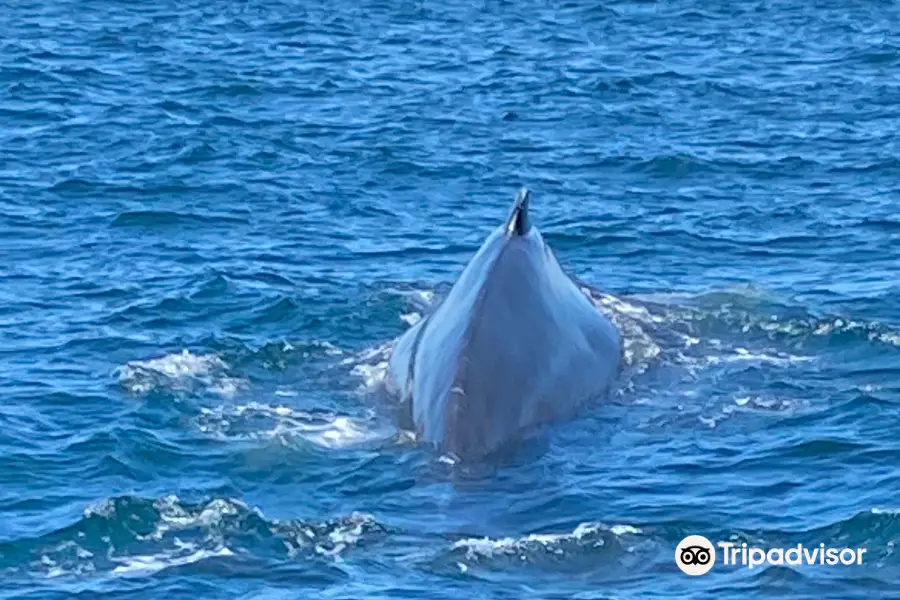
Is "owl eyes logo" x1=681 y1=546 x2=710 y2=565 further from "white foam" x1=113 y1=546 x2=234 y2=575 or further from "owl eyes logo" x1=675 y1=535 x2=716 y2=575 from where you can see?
"white foam" x1=113 y1=546 x2=234 y2=575

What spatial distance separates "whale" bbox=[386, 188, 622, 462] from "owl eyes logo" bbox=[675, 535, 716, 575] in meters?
2.13

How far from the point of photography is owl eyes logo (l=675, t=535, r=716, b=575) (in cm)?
1672

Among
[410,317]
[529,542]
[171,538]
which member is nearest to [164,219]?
[410,317]

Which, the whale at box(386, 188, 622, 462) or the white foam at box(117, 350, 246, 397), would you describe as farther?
the white foam at box(117, 350, 246, 397)

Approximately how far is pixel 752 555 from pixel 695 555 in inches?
17.0

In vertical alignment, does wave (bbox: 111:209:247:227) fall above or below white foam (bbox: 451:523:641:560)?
below

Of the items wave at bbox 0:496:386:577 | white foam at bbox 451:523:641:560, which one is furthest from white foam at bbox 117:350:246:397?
white foam at bbox 451:523:641:560

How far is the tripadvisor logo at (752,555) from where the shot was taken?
16828 millimetres

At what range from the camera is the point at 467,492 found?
17.9 m

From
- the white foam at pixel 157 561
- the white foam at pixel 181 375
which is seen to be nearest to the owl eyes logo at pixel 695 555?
the white foam at pixel 157 561

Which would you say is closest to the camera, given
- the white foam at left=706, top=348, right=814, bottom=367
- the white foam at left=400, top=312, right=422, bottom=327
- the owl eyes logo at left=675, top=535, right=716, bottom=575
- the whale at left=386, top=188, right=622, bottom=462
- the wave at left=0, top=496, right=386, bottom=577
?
the owl eyes logo at left=675, top=535, right=716, bottom=575

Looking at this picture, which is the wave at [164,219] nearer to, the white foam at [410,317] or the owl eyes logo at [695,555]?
the white foam at [410,317]

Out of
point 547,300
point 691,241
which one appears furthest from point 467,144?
point 547,300

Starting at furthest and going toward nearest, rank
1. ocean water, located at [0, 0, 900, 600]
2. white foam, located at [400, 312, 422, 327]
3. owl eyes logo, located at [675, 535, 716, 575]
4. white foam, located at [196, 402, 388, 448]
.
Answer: white foam, located at [400, 312, 422, 327] → white foam, located at [196, 402, 388, 448] → ocean water, located at [0, 0, 900, 600] → owl eyes logo, located at [675, 535, 716, 575]
